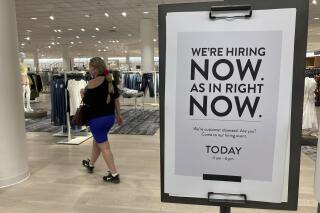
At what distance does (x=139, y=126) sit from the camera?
7402 mm

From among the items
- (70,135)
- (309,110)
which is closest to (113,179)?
(70,135)

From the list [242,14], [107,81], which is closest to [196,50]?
[242,14]

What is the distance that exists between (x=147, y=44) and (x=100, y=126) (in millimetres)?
10102

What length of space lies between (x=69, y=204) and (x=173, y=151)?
2.28 meters

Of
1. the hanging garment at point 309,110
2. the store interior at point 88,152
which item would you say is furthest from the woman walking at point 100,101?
the hanging garment at point 309,110

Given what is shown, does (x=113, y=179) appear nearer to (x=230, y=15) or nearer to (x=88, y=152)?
(x=88, y=152)

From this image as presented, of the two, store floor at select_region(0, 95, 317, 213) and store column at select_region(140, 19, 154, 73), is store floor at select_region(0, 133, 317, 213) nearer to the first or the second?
store floor at select_region(0, 95, 317, 213)

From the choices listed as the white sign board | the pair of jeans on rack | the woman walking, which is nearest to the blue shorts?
the woman walking

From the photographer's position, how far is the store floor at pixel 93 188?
3111mm

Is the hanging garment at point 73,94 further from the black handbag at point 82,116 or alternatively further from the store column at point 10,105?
the black handbag at point 82,116

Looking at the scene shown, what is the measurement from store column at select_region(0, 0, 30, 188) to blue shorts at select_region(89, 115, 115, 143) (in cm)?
97

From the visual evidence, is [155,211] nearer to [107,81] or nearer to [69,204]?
[69,204]

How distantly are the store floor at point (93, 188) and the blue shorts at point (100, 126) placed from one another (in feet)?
1.91

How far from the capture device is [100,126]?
3.60 metres
